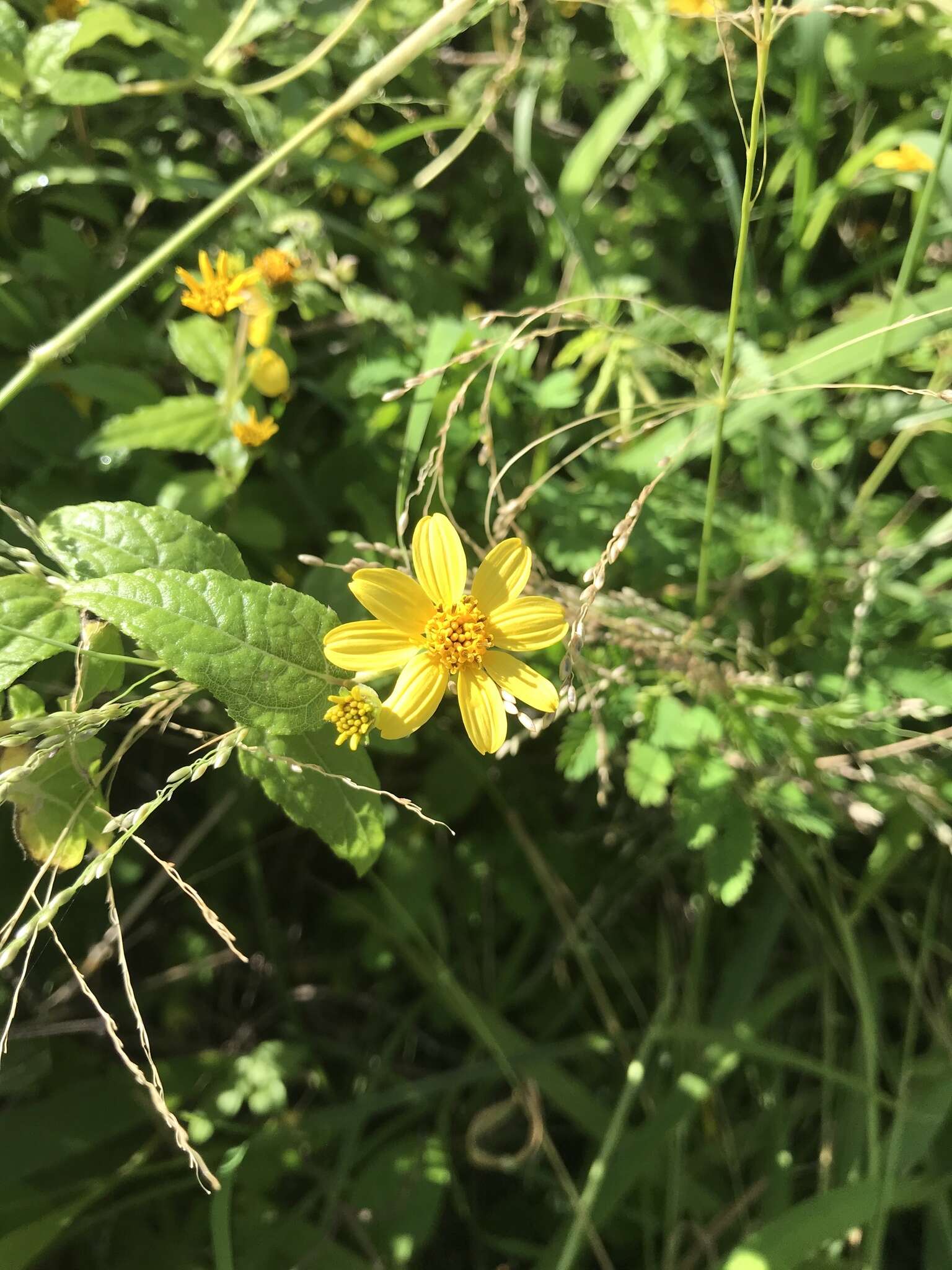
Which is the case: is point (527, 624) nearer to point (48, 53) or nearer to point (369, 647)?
point (369, 647)

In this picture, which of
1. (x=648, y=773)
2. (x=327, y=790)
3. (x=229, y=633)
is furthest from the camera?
(x=648, y=773)

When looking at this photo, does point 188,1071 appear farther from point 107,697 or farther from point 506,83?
point 506,83

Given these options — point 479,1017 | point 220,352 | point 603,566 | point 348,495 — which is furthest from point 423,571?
point 479,1017

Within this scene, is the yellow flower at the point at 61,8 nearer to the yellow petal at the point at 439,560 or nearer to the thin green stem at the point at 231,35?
the thin green stem at the point at 231,35

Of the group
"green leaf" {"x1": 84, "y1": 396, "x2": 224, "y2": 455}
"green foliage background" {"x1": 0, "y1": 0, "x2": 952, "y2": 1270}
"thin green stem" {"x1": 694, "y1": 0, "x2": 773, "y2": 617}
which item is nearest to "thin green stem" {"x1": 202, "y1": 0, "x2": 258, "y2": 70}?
"green foliage background" {"x1": 0, "y1": 0, "x2": 952, "y2": 1270}

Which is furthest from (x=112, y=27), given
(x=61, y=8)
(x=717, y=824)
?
(x=717, y=824)

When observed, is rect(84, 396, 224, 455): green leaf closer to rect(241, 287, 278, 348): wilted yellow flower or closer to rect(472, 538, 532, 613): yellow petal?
rect(241, 287, 278, 348): wilted yellow flower
